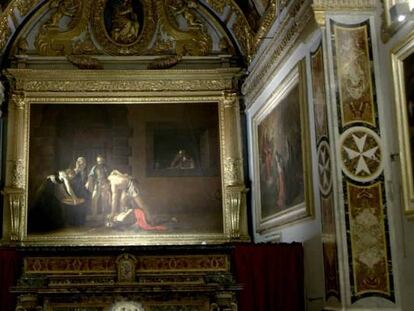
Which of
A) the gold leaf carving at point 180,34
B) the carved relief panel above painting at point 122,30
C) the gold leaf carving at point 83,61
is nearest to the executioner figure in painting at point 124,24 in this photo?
the carved relief panel above painting at point 122,30

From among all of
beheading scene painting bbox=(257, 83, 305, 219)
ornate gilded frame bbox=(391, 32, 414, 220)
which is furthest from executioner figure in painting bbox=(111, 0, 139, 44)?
ornate gilded frame bbox=(391, 32, 414, 220)

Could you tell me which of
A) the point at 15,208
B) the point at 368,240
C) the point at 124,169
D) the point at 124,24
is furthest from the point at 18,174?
the point at 368,240

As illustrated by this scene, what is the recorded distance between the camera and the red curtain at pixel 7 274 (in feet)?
32.4

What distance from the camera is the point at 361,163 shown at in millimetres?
8891

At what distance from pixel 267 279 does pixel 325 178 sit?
6.46ft

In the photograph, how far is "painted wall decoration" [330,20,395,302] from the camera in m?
8.58

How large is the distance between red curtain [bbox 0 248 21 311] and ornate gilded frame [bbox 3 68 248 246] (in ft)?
14.4

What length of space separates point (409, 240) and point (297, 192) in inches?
118

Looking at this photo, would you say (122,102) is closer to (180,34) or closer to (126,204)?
(180,34)

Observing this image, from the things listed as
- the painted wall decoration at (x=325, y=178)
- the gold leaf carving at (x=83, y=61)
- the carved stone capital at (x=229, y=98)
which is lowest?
the painted wall decoration at (x=325, y=178)

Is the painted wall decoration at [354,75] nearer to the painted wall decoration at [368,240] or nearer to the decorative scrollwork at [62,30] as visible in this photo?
the painted wall decoration at [368,240]

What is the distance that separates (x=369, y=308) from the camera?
8.45 metres

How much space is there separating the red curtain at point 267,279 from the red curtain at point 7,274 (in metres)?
3.32

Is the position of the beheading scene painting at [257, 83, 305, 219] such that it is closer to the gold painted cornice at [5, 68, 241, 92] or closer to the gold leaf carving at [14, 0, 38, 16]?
the gold painted cornice at [5, 68, 241, 92]
